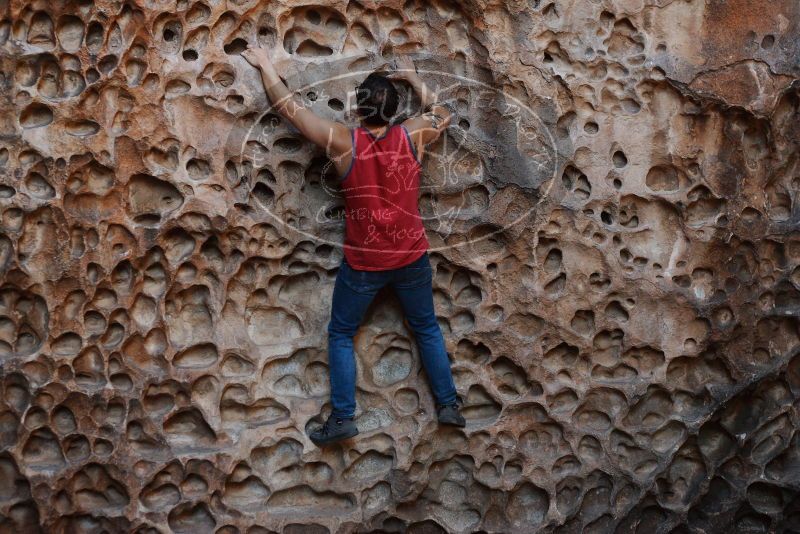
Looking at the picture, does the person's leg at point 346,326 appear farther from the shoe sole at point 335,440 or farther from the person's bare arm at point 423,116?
the person's bare arm at point 423,116

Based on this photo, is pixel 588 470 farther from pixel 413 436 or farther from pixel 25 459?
pixel 25 459

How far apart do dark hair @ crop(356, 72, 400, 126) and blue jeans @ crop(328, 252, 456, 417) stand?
50 centimetres

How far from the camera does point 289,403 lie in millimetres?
3438

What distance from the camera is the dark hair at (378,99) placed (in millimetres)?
3096

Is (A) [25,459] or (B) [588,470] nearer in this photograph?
(A) [25,459]

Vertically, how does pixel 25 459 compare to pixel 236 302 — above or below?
below

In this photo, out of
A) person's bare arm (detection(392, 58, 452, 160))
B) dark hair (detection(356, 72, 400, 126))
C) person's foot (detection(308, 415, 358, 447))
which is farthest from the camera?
person's foot (detection(308, 415, 358, 447))

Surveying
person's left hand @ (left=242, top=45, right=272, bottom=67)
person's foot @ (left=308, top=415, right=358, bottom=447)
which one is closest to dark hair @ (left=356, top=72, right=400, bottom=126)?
person's left hand @ (left=242, top=45, right=272, bottom=67)

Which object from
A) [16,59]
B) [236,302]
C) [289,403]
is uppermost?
[16,59]

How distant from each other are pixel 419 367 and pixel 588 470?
0.75m

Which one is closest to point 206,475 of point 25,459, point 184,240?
point 25,459

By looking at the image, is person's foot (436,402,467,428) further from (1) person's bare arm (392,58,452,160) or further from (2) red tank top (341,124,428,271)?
(1) person's bare arm (392,58,452,160)

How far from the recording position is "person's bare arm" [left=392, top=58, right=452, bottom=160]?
10.6 feet

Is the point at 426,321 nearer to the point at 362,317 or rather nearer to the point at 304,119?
the point at 362,317
